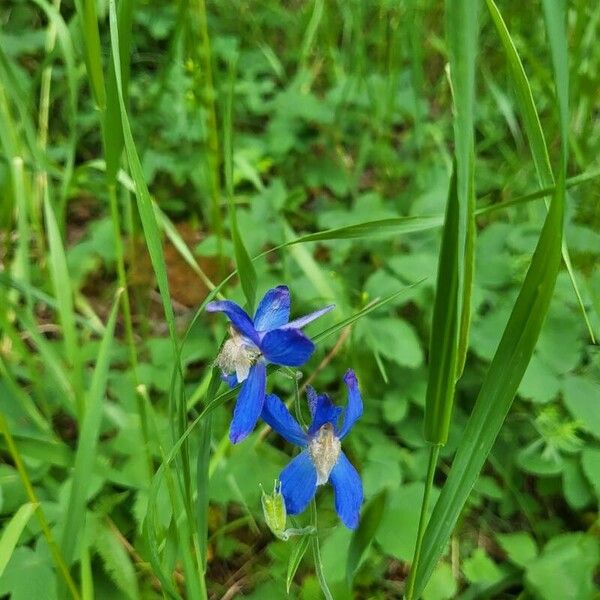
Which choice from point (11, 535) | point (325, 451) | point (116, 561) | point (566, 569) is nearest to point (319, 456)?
point (325, 451)

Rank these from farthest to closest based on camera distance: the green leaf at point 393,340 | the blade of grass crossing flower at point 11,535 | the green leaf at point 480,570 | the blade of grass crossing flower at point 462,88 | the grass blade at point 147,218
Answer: the green leaf at point 393,340, the green leaf at point 480,570, the blade of grass crossing flower at point 11,535, the grass blade at point 147,218, the blade of grass crossing flower at point 462,88

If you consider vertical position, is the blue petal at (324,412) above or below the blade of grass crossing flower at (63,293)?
above

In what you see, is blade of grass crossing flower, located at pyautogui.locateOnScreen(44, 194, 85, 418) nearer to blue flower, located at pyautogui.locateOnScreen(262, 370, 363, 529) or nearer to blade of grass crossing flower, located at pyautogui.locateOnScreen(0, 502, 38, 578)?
blade of grass crossing flower, located at pyautogui.locateOnScreen(0, 502, 38, 578)

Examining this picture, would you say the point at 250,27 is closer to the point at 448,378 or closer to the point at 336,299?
the point at 336,299

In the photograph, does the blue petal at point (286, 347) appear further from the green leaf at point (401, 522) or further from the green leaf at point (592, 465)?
the green leaf at point (592, 465)

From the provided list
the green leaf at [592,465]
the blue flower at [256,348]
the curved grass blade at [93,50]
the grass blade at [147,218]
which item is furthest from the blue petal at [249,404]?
the green leaf at [592,465]

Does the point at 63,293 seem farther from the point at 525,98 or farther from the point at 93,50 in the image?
the point at 525,98
